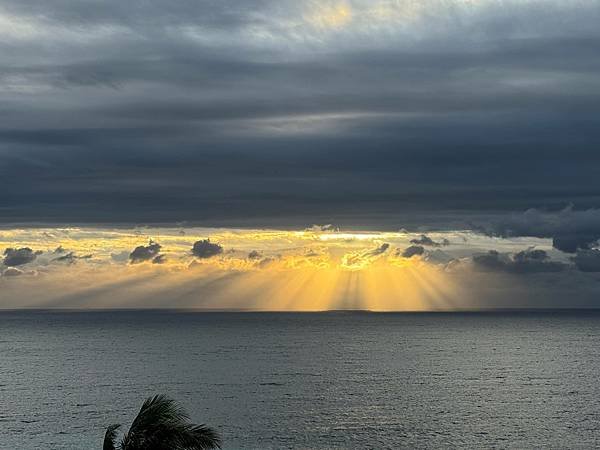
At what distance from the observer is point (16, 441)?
98.4 m

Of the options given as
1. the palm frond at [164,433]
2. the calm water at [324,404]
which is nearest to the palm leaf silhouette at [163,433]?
the palm frond at [164,433]

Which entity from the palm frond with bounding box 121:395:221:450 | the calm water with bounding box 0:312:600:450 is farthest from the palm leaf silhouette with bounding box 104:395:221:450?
the calm water with bounding box 0:312:600:450

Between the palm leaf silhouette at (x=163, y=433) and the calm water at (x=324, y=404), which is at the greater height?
the palm leaf silhouette at (x=163, y=433)

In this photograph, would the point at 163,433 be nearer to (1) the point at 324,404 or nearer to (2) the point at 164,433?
(2) the point at 164,433

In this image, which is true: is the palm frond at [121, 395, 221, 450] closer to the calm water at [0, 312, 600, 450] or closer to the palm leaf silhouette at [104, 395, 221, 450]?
the palm leaf silhouette at [104, 395, 221, 450]

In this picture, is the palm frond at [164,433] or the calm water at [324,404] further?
the calm water at [324,404]

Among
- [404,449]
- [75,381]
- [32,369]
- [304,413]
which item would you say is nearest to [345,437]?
[404,449]

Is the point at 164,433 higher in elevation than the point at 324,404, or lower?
higher

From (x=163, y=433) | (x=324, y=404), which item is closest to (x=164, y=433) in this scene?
(x=163, y=433)

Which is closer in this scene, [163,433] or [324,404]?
[163,433]

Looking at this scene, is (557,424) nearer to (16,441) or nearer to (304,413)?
(304,413)

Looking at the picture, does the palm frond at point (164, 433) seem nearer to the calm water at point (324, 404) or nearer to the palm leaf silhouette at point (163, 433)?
the palm leaf silhouette at point (163, 433)

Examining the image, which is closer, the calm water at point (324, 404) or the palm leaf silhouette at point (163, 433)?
the palm leaf silhouette at point (163, 433)

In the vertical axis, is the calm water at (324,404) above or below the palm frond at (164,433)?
below
